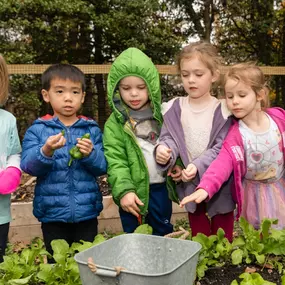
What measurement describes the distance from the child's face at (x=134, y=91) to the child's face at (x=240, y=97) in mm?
543

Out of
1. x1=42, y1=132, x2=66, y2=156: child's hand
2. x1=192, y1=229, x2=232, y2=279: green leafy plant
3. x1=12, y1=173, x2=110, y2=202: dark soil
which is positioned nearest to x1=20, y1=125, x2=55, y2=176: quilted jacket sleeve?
x1=42, y1=132, x2=66, y2=156: child's hand

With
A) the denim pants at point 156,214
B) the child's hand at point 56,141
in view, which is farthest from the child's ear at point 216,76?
the child's hand at point 56,141

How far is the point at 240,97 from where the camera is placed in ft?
8.44

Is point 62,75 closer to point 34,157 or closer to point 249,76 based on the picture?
point 34,157

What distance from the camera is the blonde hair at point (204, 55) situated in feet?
9.05

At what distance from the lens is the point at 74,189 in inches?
109

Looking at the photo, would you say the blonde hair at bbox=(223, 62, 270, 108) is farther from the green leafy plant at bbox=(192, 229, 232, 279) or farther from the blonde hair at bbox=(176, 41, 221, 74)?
the green leafy plant at bbox=(192, 229, 232, 279)

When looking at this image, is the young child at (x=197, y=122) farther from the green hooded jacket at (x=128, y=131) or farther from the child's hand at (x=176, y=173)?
the green hooded jacket at (x=128, y=131)

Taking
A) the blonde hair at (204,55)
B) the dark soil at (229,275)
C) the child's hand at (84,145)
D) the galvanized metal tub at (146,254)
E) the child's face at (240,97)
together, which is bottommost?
the dark soil at (229,275)

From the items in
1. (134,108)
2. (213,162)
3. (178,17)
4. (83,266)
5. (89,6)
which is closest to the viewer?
(83,266)

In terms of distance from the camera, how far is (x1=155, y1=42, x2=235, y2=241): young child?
2.71 metres

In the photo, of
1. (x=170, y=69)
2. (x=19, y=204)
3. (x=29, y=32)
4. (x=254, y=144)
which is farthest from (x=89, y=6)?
(x=254, y=144)

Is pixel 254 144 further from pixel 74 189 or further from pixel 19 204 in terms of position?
pixel 19 204

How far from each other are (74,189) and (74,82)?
66cm
